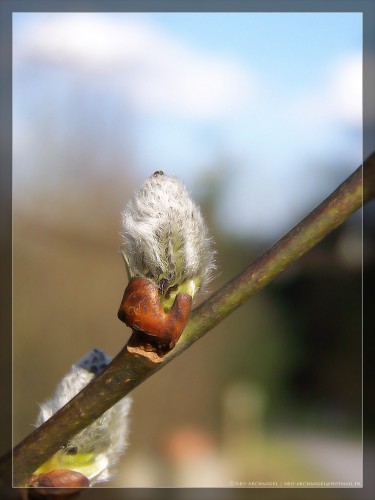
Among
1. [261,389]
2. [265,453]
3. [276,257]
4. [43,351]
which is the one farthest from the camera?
[261,389]

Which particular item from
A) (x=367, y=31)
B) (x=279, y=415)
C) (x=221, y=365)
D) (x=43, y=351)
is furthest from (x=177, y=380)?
(x=367, y=31)

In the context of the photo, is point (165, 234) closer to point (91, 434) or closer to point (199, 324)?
point (199, 324)

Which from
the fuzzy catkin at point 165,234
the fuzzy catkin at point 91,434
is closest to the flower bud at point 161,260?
the fuzzy catkin at point 165,234

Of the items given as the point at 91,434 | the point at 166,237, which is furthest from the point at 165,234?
the point at 91,434

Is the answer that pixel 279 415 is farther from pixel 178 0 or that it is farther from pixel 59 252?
pixel 178 0

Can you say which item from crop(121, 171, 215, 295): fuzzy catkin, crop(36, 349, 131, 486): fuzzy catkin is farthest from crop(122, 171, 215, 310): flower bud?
crop(36, 349, 131, 486): fuzzy catkin
